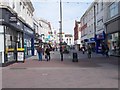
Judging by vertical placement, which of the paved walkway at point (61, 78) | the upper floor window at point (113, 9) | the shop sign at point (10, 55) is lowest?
the paved walkway at point (61, 78)

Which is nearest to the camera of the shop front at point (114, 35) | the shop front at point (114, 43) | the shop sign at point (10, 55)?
the shop sign at point (10, 55)

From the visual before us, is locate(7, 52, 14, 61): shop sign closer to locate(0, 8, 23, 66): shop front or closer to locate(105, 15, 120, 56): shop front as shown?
locate(0, 8, 23, 66): shop front

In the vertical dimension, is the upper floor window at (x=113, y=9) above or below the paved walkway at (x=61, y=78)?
above

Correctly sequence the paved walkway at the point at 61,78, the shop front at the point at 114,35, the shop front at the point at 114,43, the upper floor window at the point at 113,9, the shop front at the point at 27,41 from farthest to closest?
1. the upper floor window at the point at 113,9
2. the shop front at the point at 27,41
3. the shop front at the point at 114,43
4. the shop front at the point at 114,35
5. the paved walkway at the point at 61,78

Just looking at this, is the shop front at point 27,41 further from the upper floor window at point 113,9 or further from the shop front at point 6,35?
the upper floor window at point 113,9

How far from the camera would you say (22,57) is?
26.7 m

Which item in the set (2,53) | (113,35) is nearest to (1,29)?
(2,53)

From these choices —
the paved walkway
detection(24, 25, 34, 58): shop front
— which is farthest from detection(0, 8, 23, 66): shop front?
detection(24, 25, 34, 58): shop front

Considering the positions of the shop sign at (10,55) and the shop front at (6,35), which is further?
the shop sign at (10,55)

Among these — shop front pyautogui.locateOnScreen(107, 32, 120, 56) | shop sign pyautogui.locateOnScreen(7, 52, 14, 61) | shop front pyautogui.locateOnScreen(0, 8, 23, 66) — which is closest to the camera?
shop front pyautogui.locateOnScreen(0, 8, 23, 66)

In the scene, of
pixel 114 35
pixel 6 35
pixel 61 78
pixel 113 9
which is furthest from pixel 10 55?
pixel 113 9

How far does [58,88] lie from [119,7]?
26776 millimetres

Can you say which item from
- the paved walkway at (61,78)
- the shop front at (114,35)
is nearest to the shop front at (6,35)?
the paved walkway at (61,78)

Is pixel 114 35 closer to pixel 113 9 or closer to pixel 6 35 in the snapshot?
pixel 113 9
